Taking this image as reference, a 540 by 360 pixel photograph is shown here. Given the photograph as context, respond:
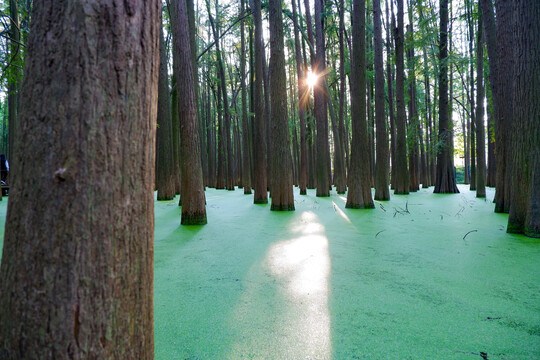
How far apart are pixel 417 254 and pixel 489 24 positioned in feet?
17.1

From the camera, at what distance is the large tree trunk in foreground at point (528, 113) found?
300 cm

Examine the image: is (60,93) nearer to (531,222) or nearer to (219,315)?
(219,315)

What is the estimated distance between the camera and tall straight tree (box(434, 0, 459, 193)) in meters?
9.36

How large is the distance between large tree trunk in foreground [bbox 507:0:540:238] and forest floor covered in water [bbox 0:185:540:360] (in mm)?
360

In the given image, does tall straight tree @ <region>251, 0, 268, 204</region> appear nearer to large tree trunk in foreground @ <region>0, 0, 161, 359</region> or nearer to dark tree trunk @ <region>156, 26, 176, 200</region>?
dark tree trunk @ <region>156, 26, 176, 200</region>

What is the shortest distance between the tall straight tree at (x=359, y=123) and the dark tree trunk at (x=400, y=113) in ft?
10.5

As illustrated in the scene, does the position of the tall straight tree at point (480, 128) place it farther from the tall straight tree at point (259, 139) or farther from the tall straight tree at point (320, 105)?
the tall straight tree at point (259, 139)

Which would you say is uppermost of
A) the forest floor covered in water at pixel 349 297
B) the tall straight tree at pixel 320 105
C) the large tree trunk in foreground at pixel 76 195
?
the tall straight tree at pixel 320 105

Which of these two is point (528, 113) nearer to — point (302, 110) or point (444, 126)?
point (444, 126)

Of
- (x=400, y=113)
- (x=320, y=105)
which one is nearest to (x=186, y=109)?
(x=320, y=105)

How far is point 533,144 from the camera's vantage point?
10.0 ft

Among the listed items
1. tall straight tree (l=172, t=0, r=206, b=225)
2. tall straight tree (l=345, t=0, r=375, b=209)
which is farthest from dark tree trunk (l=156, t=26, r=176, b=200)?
tall straight tree (l=345, t=0, r=375, b=209)

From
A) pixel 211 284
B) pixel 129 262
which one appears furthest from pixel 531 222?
pixel 129 262

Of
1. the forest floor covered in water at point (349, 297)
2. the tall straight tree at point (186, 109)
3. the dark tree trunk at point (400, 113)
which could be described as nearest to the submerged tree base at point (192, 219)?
the tall straight tree at point (186, 109)
